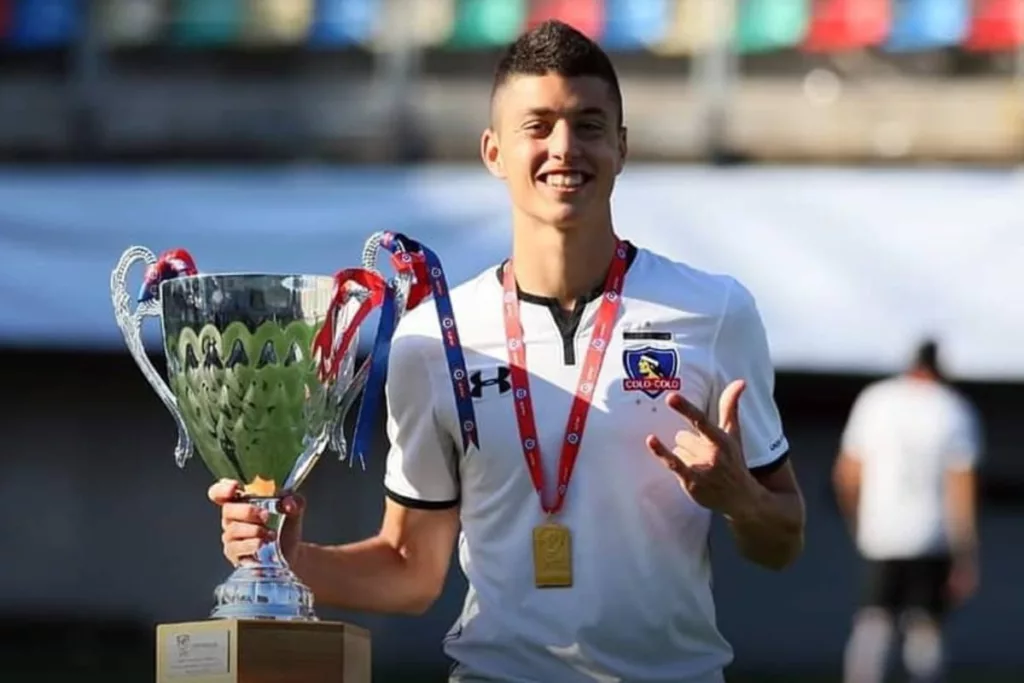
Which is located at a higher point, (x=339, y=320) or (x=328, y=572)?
(x=339, y=320)

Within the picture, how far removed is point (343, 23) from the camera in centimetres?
1358

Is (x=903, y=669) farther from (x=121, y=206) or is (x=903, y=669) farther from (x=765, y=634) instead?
(x=121, y=206)

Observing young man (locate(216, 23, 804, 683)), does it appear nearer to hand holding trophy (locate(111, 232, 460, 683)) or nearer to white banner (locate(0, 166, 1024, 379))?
hand holding trophy (locate(111, 232, 460, 683))

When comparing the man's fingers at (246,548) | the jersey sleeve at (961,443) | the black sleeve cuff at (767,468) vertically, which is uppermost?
the jersey sleeve at (961,443)

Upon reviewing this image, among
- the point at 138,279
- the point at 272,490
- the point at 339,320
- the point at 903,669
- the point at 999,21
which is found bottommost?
the point at 903,669

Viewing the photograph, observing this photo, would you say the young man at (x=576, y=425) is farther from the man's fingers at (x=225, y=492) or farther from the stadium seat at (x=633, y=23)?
the stadium seat at (x=633, y=23)

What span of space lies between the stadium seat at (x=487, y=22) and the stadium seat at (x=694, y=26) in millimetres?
715

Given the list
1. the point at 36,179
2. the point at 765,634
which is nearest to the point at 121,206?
the point at 36,179

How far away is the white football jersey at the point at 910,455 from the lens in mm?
10547

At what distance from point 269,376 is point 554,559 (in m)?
0.52

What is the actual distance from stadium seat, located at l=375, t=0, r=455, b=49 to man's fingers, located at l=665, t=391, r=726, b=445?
9528 millimetres

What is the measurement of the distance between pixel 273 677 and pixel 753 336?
3.15 ft

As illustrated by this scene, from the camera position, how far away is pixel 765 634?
41.8ft

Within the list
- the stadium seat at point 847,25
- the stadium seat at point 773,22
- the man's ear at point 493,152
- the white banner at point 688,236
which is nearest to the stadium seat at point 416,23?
the white banner at point 688,236
